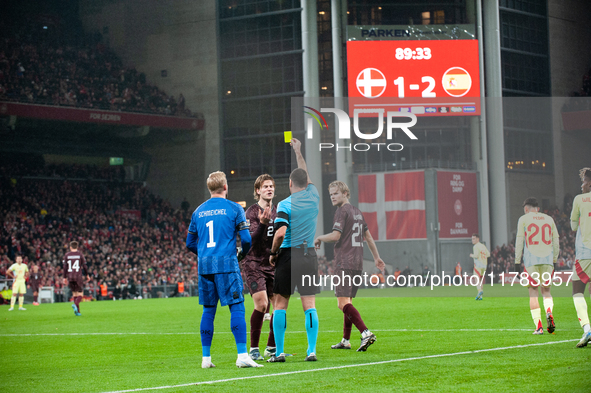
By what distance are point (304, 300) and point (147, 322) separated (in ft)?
32.7

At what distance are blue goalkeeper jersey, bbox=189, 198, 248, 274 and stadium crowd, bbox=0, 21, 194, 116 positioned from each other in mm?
35931

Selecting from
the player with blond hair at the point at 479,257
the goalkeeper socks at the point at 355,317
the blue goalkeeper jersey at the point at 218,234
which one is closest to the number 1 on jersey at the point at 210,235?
the blue goalkeeper jersey at the point at 218,234

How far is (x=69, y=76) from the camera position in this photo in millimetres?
46062

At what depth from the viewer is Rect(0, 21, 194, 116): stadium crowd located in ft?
141

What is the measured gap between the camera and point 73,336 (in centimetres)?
1391

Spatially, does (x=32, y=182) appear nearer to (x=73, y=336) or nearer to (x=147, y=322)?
(x=147, y=322)

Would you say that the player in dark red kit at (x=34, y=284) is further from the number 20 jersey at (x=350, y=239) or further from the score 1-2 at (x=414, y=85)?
the number 20 jersey at (x=350, y=239)

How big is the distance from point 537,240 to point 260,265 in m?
4.61

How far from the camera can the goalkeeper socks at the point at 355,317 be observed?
365 inches

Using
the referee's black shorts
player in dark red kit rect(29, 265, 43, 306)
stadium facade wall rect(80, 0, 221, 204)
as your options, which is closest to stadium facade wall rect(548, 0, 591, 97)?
stadium facade wall rect(80, 0, 221, 204)

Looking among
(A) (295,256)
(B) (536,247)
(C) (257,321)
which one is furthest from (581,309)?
(C) (257,321)

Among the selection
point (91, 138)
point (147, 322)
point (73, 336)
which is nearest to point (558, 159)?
point (91, 138)

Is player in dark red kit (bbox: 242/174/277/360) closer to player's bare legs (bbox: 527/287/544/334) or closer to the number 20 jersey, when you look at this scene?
the number 20 jersey

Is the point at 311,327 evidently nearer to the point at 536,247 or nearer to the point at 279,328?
the point at 279,328
